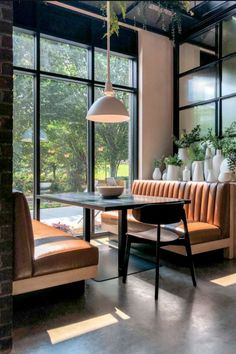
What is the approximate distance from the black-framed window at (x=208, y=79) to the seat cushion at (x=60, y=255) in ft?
10.1

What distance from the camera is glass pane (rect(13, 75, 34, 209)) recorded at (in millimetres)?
4258

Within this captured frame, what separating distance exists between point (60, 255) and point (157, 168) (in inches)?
120

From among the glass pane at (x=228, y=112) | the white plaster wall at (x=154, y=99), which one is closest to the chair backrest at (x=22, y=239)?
the white plaster wall at (x=154, y=99)

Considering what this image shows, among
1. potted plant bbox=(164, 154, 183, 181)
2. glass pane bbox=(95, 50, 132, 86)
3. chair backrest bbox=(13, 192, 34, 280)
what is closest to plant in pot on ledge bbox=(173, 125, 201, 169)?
potted plant bbox=(164, 154, 183, 181)

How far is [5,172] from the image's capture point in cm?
176

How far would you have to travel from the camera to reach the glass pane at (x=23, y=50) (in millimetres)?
4215

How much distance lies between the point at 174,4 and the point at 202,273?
2.66m

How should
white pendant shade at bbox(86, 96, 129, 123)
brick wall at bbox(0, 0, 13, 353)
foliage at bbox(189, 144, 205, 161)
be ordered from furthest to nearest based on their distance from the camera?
foliage at bbox(189, 144, 205, 161) → white pendant shade at bbox(86, 96, 129, 123) → brick wall at bbox(0, 0, 13, 353)

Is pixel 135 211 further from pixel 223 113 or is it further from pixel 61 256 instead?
pixel 223 113

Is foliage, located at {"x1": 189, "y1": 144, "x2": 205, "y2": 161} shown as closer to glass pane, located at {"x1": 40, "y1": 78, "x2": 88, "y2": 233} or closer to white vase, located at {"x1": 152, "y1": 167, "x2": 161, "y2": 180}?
white vase, located at {"x1": 152, "y1": 167, "x2": 161, "y2": 180}

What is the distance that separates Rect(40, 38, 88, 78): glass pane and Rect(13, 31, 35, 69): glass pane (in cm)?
14

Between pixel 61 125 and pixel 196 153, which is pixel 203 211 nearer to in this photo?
pixel 196 153

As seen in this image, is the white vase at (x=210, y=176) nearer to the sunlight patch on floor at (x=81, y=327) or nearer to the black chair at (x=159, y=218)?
A: the black chair at (x=159, y=218)

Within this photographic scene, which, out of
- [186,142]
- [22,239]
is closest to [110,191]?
[22,239]
